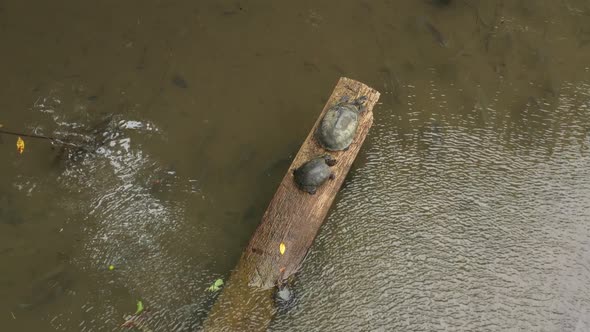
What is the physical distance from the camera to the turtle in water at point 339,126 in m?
3.00

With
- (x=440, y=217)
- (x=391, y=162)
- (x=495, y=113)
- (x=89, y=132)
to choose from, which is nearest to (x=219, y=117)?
(x=89, y=132)

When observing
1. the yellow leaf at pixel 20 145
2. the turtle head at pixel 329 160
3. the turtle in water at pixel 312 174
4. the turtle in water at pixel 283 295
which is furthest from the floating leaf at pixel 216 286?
the yellow leaf at pixel 20 145

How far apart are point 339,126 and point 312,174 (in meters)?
0.36

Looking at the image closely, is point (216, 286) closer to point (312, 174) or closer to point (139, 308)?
point (139, 308)

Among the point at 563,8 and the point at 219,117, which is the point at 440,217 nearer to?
the point at 219,117

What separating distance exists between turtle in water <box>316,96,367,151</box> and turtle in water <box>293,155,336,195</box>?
0.45 feet

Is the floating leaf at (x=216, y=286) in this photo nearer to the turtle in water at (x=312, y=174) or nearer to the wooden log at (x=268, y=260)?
the wooden log at (x=268, y=260)

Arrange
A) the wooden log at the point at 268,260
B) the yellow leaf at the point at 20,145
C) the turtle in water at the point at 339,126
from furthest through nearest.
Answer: the yellow leaf at the point at 20,145, the turtle in water at the point at 339,126, the wooden log at the point at 268,260

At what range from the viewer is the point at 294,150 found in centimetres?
355

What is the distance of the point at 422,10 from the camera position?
414 cm

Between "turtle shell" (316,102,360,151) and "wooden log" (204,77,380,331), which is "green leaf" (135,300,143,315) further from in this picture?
"turtle shell" (316,102,360,151)

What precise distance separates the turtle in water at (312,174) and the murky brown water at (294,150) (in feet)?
1.62

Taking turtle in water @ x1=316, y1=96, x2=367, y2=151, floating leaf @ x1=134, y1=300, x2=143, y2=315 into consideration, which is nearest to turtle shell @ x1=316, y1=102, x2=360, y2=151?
turtle in water @ x1=316, y1=96, x2=367, y2=151

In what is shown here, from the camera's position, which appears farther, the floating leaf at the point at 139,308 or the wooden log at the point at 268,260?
the floating leaf at the point at 139,308
